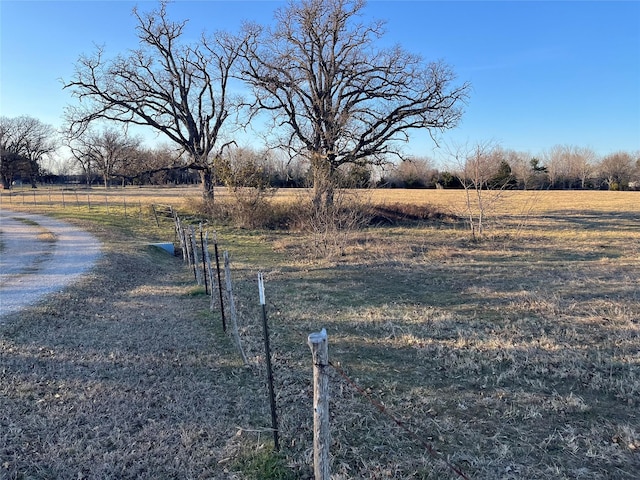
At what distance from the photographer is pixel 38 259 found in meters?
11.7

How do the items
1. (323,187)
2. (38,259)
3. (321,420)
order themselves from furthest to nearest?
(323,187)
(38,259)
(321,420)

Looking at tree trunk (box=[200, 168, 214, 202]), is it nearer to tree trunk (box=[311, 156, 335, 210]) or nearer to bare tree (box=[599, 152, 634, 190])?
tree trunk (box=[311, 156, 335, 210])

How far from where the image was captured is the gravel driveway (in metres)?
8.16

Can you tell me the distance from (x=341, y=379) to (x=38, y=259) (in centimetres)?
1072

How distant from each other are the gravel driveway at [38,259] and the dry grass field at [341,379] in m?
0.68

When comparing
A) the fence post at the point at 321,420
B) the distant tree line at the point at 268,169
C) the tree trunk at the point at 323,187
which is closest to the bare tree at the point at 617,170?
the distant tree line at the point at 268,169

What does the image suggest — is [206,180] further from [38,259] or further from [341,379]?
[341,379]

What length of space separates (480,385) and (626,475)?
5.17ft

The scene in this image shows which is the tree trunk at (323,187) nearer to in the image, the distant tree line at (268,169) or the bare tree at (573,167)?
the distant tree line at (268,169)

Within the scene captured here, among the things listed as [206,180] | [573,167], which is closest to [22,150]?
[206,180]

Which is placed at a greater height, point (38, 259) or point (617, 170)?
point (617, 170)

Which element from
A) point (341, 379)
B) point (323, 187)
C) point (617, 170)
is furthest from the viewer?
point (617, 170)

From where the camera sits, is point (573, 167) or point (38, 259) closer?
point (38, 259)

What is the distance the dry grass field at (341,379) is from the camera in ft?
11.0
